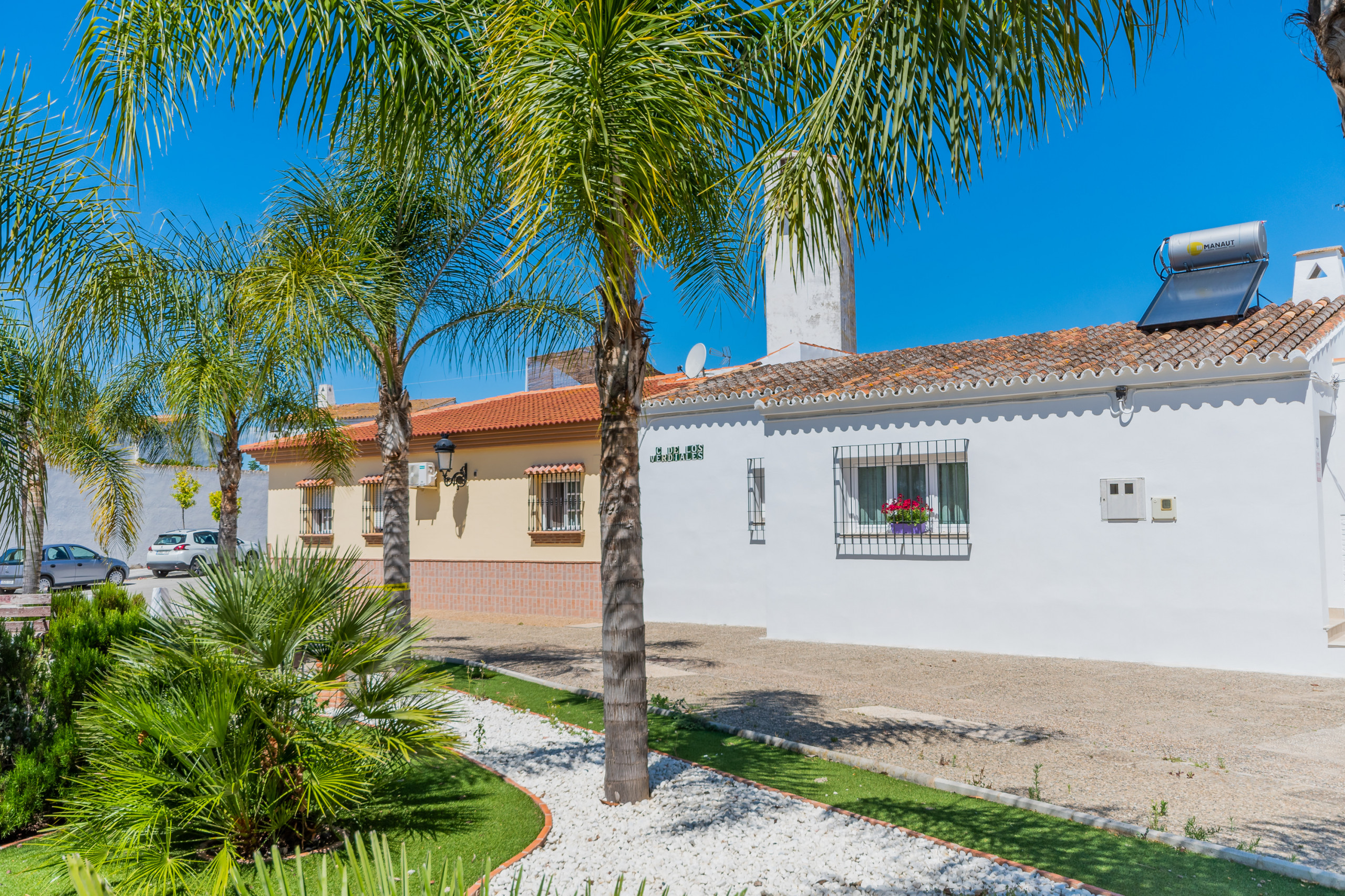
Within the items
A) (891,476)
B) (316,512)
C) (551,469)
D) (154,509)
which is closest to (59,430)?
(551,469)

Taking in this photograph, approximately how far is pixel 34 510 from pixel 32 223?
6.42ft

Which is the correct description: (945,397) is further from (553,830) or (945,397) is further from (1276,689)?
(553,830)

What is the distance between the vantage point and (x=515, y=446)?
1769 centimetres

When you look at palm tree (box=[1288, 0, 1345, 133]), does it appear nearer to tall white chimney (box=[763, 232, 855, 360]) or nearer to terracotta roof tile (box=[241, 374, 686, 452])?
terracotta roof tile (box=[241, 374, 686, 452])

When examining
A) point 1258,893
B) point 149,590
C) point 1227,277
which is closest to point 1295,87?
point 1258,893

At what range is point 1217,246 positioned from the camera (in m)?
12.2

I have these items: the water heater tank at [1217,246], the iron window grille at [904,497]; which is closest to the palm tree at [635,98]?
the iron window grille at [904,497]

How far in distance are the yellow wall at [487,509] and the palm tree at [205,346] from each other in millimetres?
2974

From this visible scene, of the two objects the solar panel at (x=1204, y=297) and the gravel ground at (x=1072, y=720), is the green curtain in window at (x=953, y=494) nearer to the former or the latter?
the gravel ground at (x=1072, y=720)

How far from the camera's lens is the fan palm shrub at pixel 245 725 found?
4.27 meters

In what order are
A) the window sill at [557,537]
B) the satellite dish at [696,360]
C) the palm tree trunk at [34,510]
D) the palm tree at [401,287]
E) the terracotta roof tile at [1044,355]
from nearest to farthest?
the palm tree trunk at [34,510]
the palm tree at [401,287]
the terracotta roof tile at [1044,355]
the window sill at [557,537]
the satellite dish at [696,360]

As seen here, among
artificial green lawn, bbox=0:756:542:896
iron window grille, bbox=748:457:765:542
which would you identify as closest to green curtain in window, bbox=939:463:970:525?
iron window grille, bbox=748:457:765:542

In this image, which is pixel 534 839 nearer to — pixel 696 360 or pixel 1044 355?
pixel 1044 355

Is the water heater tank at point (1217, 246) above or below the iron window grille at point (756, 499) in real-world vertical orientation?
above
